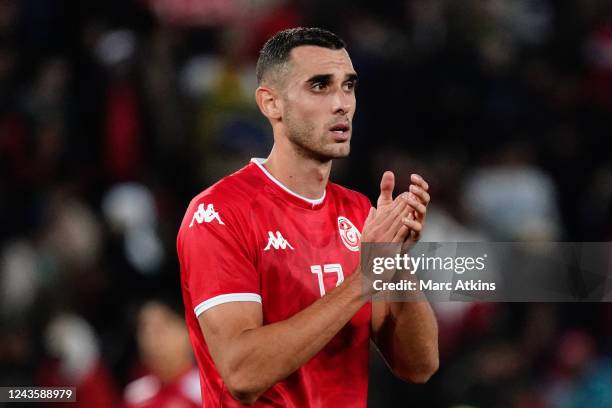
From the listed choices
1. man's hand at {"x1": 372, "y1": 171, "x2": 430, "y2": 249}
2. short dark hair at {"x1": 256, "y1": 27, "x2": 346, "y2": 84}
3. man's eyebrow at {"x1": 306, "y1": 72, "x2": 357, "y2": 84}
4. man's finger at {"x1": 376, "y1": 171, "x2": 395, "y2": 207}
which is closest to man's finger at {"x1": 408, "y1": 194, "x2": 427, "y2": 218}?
man's hand at {"x1": 372, "y1": 171, "x2": 430, "y2": 249}

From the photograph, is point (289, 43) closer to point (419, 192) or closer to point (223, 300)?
point (419, 192)

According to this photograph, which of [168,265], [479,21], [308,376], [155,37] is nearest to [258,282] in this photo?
[308,376]

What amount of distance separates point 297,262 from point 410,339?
1.81 ft

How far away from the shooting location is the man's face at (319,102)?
14.2ft

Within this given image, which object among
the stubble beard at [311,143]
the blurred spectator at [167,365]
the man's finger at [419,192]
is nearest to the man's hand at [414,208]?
the man's finger at [419,192]

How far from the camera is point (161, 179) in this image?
9.81 m

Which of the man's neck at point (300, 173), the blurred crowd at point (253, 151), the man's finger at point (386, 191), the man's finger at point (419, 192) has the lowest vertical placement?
the man's finger at point (419, 192)

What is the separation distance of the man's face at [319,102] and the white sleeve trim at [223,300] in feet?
2.20

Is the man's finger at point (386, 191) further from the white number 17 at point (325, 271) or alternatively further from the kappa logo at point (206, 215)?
the kappa logo at point (206, 215)

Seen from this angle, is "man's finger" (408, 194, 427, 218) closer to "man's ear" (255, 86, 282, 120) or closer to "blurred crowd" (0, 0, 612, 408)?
"man's ear" (255, 86, 282, 120)

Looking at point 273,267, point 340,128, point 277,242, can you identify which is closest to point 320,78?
point 340,128

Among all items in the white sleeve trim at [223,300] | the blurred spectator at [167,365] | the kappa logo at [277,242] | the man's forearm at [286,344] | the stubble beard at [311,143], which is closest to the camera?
the man's forearm at [286,344]

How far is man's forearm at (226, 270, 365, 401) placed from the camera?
3.83m

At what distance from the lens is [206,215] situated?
4.14 metres
